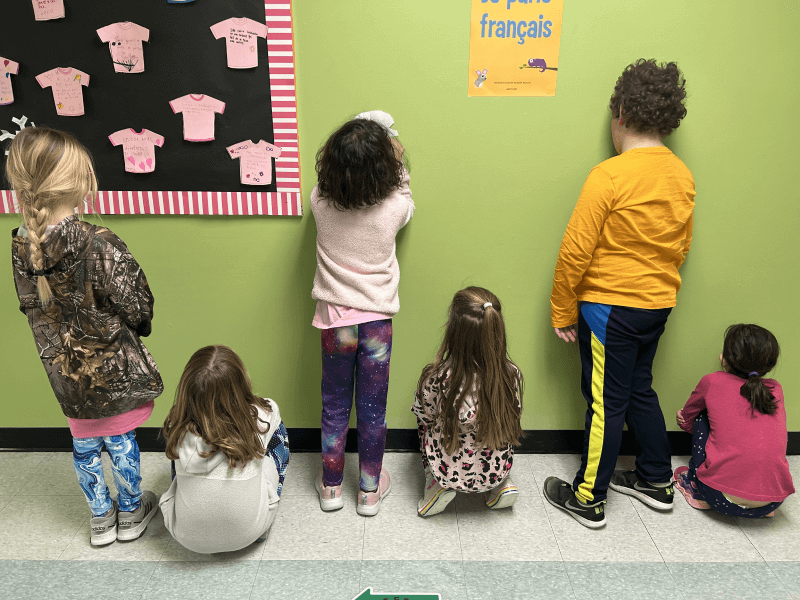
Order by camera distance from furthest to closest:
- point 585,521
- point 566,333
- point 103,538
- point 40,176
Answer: point 566,333
point 585,521
point 103,538
point 40,176

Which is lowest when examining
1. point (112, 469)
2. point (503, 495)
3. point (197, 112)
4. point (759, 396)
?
point (503, 495)

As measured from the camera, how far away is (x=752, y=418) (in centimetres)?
190

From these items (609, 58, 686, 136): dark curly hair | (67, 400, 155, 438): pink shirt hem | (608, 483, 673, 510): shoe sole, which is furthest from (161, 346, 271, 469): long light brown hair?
(609, 58, 686, 136): dark curly hair

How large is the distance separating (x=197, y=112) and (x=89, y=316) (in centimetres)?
77

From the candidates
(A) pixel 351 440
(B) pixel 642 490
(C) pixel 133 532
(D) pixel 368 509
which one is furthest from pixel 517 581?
(C) pixel 133 532

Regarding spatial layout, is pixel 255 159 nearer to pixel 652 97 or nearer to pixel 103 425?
pixel 103 425

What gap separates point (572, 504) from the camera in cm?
202

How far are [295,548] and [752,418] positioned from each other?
5.03 ft

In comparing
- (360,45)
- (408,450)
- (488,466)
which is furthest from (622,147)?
(408,450)

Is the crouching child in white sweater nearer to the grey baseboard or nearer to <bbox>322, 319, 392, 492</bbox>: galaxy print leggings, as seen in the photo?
<bbox>322, 319, 392, 492</bbox>: galaxy print leggings

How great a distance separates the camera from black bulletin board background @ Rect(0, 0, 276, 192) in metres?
1.89

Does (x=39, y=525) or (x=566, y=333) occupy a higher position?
(x=566, y=333)

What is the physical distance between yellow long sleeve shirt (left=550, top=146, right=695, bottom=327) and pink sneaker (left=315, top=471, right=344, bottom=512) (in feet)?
3.48

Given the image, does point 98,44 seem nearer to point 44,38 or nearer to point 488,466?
point 44,38
